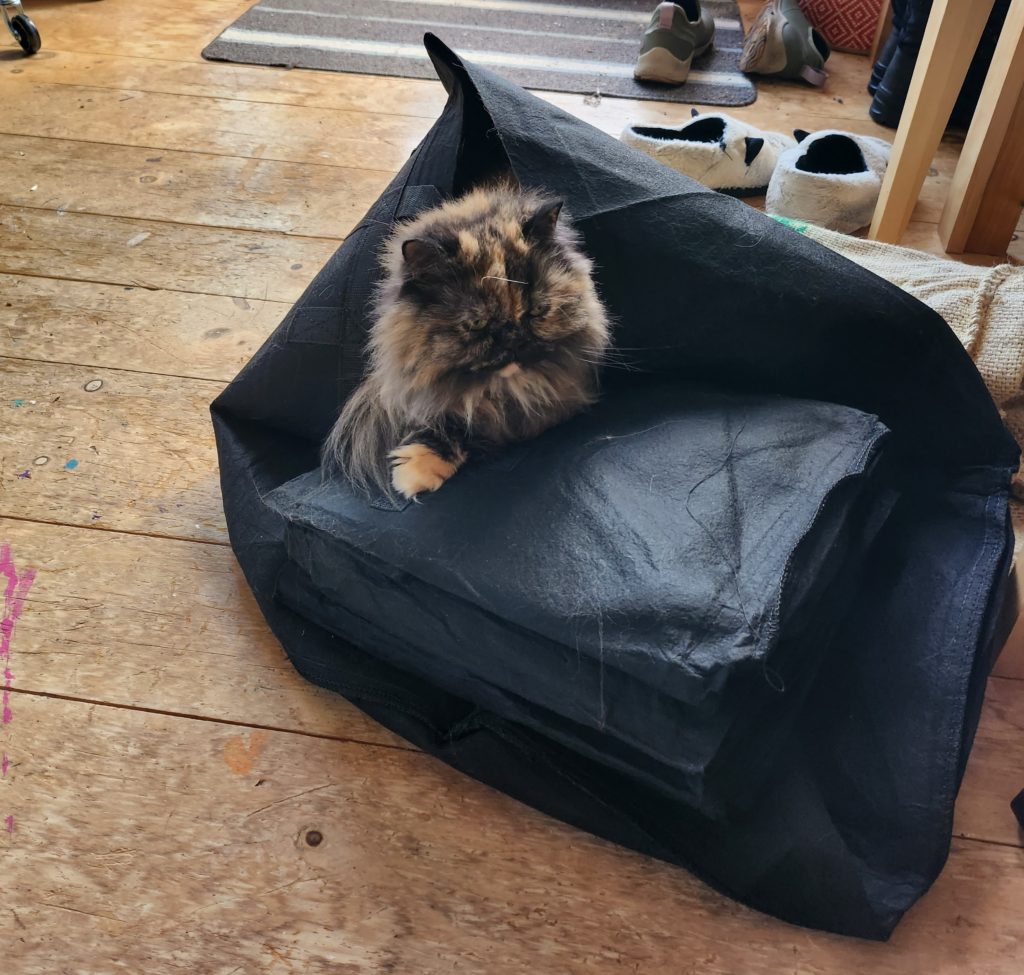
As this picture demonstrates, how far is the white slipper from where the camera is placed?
1.74 m

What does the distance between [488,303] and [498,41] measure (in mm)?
2048

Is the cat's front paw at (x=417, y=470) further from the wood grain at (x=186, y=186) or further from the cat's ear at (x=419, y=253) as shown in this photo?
the wood grain at (x=186, y=186)

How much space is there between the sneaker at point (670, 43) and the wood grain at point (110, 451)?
1611 mm

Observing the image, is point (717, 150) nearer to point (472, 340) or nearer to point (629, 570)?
point (472, 340)

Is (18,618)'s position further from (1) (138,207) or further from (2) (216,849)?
(1) (138,207)

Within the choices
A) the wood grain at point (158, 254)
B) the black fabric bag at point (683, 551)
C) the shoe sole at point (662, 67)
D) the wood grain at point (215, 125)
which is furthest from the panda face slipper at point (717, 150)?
the black fabric bag at point (683, 551)

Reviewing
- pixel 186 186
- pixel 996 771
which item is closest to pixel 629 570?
pixel 996 771

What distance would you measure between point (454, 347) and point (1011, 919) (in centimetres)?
82

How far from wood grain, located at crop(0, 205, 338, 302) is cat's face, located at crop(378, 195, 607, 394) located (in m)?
0.84

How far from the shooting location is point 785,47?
2369 millimetres

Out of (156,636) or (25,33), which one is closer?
(156,636)

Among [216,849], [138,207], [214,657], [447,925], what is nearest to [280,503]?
[214,657]

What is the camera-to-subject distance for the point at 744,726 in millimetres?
835

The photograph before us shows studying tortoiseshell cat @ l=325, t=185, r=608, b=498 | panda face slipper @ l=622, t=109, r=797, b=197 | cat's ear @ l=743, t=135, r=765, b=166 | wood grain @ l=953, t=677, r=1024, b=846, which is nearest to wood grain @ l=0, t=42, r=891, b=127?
panda face slipper @ l=622, t=109, r=797, b=197
